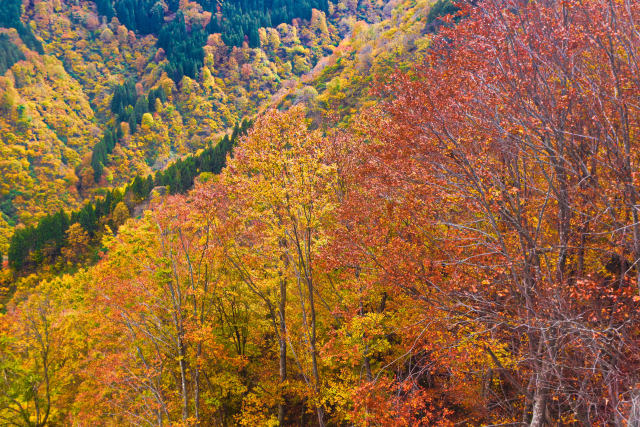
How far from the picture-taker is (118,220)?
64.0 m

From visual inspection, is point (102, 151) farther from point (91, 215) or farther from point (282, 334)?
point (282, 334)

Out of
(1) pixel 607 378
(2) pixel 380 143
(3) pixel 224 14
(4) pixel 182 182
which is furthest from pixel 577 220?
(3) pixel 224 14

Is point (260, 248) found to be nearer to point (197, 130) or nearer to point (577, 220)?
point (577, 220)

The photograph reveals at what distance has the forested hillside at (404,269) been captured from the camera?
641 centimetres

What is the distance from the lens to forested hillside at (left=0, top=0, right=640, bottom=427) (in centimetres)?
641

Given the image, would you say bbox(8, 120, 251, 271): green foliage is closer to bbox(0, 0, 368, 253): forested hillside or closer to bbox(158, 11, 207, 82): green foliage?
bbox(0, 0, 368, 253): forested hillside

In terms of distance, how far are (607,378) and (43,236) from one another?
80.9 meters

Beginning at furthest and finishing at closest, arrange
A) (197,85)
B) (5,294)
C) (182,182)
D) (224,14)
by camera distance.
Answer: (224,14)
(197,85)
(182,182)
(5,294)

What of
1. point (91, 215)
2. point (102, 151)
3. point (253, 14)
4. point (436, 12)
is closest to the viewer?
point (436, 12)

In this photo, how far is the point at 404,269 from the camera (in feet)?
31.3

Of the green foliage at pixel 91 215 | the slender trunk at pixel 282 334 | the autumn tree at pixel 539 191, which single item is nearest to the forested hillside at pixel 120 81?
the green foliage at pixel 91 215

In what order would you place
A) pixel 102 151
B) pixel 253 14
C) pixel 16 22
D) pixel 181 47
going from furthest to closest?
pixel 253 14, pixel 181 47, pixel 16 22, pixel 102 151

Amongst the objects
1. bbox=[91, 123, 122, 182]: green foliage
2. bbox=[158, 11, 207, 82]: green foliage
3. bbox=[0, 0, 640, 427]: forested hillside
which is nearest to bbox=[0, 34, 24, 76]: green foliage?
bbox=[91, 123, 122, 182]: green foliage

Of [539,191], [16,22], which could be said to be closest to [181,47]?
[16,22]
